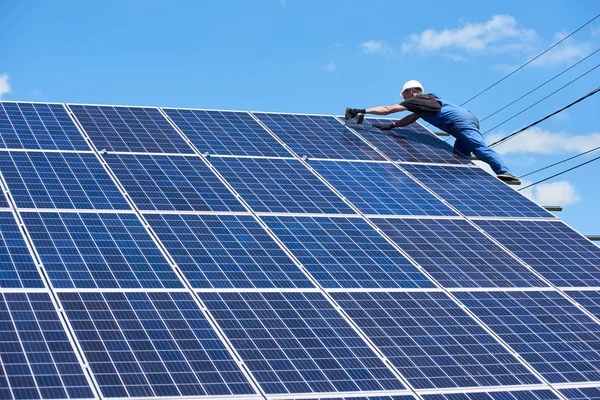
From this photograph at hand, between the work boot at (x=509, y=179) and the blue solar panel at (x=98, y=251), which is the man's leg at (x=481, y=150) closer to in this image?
the work boot at (x=509, y=179)

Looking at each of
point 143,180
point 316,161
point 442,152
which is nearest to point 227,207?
point 143,180

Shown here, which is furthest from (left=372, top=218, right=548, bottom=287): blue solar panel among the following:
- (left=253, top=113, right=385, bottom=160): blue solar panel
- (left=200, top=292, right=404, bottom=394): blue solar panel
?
(left=253, top=113, right=385, bottom=160): blue solar panel

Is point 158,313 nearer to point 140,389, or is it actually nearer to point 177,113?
point 140,389

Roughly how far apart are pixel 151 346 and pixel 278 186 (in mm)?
7151

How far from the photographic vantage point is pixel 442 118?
2708cm

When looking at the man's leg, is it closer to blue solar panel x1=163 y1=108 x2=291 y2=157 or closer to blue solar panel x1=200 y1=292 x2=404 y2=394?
blue solar panel x1=163 y1=108 x2=291 y2=157

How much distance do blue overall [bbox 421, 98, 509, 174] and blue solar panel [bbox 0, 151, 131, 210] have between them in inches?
373

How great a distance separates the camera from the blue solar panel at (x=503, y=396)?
620 inches

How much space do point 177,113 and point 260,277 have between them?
28.6 ft

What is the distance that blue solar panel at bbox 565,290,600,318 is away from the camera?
63.6 feet

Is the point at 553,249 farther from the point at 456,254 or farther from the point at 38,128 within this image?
the point at 38,128

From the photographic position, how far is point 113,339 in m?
15.4

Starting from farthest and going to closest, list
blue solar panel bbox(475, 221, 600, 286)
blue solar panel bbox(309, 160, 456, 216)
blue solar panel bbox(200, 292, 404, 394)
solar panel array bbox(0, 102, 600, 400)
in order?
1. blue solar panel bbox(309, 160, 456, 216)
2. blue solar panel bbox(475, 221, 600, 286)
3. blue solar panel bbox(200, 292, 404, 394)
4. solar panel array bbox(0, 102, 600, 400)

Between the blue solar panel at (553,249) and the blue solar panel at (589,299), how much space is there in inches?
12.3
